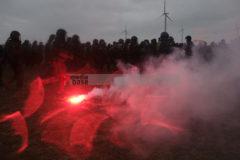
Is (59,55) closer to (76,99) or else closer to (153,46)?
(76,99)

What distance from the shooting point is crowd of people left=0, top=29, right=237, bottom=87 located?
101 feet

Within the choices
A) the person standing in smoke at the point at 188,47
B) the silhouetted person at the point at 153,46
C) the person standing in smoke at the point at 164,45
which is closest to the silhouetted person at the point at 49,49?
the silhouetted person at the point at 153,46

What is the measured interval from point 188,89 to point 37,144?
38.3ft

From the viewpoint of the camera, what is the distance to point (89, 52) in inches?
1427

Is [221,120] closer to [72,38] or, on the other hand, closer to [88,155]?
[88,155]

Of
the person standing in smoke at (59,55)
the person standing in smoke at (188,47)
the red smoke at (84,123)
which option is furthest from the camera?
the person standing in smoke at (59,55)

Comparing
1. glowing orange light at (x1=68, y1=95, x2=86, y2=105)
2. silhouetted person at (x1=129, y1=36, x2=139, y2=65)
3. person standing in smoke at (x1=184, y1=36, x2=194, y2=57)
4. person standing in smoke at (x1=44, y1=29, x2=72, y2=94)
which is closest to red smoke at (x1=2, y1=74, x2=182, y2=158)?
glowing orange light at (x1=68, y1=95, x2=86, y2=105)

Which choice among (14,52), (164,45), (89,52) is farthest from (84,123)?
(89,52)

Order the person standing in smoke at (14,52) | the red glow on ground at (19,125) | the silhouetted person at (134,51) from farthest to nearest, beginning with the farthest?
the silhouetted person at (134,51) → the person standing in smoke at (14,52) → the red glow on ground at (19,125)

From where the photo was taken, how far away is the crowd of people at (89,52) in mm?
30906

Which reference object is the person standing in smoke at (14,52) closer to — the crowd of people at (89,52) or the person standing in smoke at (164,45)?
the crowd of people at (89,52)

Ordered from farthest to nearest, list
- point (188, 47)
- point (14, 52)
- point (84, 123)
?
point (14, 52)
point (188, 47)
point (84, 123)

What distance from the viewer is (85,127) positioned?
56.0 feet

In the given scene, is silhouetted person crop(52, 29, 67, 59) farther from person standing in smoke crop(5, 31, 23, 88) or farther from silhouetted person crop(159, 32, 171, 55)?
silhouetted person crop(159, 32, 171, 55)
